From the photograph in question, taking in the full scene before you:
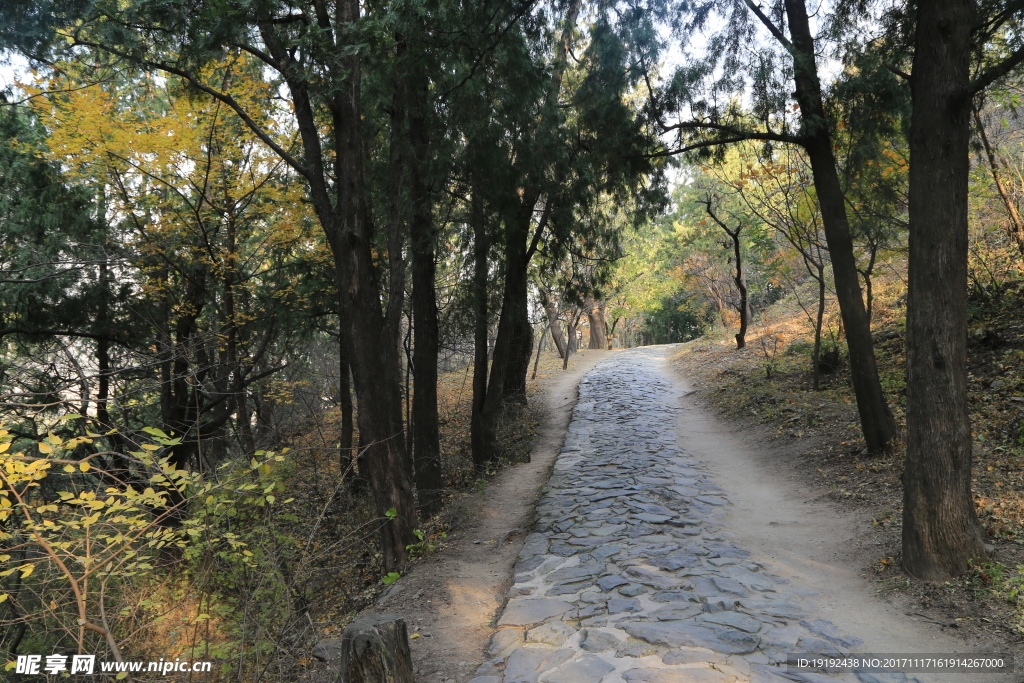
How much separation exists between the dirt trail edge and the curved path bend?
22 cm

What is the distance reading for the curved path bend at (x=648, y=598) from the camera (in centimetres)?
411

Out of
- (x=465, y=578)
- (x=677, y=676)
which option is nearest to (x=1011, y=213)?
(x=677, y=676)

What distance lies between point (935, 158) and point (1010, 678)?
3791 mm

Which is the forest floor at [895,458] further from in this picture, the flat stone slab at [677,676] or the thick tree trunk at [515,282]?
the thick tree trunk at [515,282]

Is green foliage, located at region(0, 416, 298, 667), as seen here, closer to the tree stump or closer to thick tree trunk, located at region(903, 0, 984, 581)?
the tree stump

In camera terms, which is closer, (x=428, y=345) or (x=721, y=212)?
(x=428, y=345)

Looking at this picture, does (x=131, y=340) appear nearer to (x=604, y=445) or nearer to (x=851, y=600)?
(x=604, y=445)

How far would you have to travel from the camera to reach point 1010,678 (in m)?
3.68

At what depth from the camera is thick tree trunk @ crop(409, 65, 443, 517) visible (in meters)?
8.30

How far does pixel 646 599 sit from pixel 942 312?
3385 mm

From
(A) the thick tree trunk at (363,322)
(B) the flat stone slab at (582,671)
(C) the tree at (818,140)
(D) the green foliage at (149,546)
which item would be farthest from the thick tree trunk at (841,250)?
(D) the green foliage at (149,546)

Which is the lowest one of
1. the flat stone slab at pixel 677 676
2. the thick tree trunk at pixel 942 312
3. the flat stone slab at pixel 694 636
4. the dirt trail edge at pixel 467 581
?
the dirt trail edge at pixel 467 581


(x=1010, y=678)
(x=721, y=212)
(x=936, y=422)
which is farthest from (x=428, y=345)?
(x=721, y=212)

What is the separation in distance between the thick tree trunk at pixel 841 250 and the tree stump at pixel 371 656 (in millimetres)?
6604
